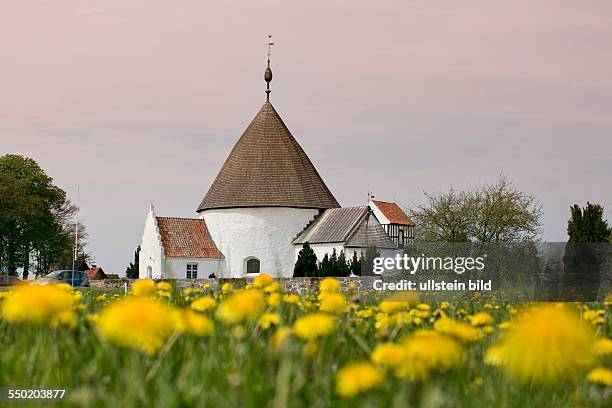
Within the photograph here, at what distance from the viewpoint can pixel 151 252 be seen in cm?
6181

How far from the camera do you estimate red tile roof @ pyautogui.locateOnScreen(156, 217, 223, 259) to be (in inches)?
2382

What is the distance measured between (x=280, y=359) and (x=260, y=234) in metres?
57.7

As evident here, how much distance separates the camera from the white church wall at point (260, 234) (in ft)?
201

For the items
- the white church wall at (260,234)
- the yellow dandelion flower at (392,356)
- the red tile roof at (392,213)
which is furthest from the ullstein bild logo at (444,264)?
the red tile roof at (392,213)

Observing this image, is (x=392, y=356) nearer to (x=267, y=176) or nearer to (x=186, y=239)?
(x=186, y=239)

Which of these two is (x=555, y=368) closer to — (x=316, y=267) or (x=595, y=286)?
(x=595, y=286)

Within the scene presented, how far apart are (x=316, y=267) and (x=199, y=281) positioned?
13420 millimetres

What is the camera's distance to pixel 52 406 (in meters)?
2.97

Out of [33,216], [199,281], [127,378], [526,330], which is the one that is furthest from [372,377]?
[33,216]

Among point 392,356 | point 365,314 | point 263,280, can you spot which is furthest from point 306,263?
point 392,356

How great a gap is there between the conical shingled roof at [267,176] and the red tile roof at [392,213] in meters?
6.23

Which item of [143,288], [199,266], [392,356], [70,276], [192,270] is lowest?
[392,356]

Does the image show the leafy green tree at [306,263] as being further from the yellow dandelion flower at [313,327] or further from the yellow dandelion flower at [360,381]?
the yellow dandelion flower at [360,381]

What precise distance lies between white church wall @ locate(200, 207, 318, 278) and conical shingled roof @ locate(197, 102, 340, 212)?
2.39 ft
